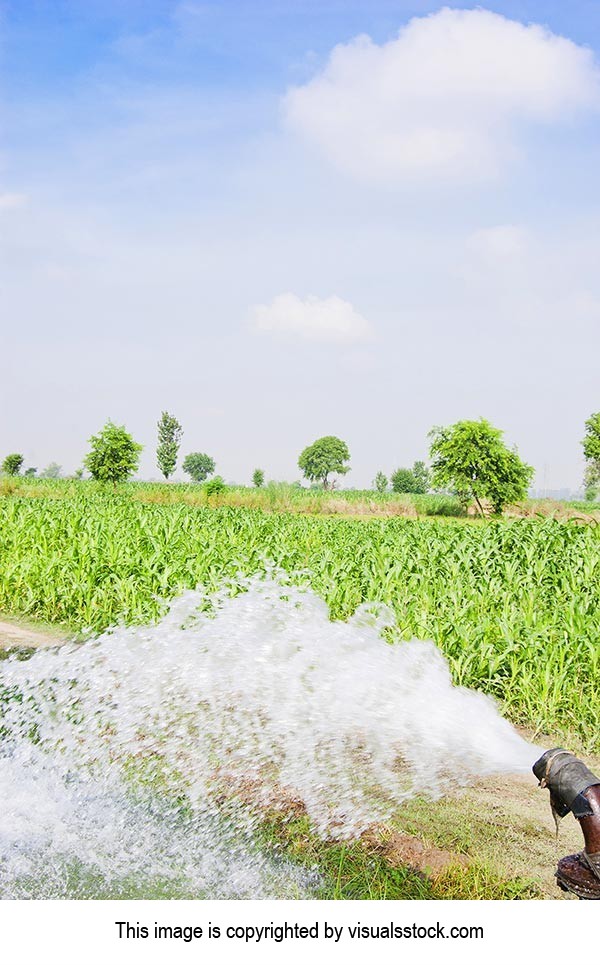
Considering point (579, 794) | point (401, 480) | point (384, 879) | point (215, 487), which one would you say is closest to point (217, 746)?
point (384, 879)

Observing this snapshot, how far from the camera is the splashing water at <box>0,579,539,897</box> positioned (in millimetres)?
3914

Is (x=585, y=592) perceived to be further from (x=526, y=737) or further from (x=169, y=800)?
(x=169, y=800)

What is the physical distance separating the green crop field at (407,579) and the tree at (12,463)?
4163cm

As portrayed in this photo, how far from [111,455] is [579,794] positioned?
27541mm

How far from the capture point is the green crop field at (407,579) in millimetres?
5906

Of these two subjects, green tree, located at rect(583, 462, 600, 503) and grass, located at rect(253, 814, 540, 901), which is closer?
grass, located at rect(253, 814, 540, 901)

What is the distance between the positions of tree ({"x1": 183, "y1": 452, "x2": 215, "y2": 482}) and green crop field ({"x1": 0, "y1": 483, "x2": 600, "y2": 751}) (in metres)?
78.8

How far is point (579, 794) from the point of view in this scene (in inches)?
95.4

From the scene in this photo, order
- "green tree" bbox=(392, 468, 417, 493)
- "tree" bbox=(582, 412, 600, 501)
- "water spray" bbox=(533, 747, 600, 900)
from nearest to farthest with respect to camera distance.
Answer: "water spray" bbox=(533, 747, 600, 900) < "tree" bbox=(582, 412, 600, 501) < "green tree" bbox=(392, 468, 417, 493)

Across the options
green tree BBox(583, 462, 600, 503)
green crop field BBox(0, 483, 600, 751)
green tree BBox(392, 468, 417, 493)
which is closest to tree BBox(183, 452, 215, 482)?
green tree BBox(392, 468, 417, 493)

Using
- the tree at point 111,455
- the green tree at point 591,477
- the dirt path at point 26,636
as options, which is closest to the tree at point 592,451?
the green tree at point 591,477

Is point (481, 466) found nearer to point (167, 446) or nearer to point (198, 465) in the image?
point (167, 446)

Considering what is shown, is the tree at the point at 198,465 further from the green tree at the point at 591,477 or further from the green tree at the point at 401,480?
the green tree at the point at 591,477

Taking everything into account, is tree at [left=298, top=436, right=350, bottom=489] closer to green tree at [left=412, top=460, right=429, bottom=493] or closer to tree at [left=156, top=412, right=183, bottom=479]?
green tree at [left=412, top=460, right=429, bottom=493]
